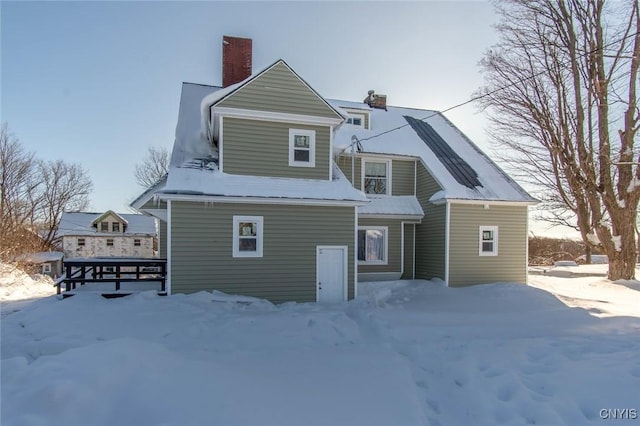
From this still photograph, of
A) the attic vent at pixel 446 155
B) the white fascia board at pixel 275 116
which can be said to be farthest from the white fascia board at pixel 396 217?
the white fascia board at pixel 275 116

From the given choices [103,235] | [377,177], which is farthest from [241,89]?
[103,235]

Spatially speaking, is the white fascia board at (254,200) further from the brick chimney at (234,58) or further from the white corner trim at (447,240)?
the brick chimney at (234,58)

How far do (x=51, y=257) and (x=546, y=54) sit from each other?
48988mm

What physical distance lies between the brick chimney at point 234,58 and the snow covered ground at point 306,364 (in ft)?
30.5

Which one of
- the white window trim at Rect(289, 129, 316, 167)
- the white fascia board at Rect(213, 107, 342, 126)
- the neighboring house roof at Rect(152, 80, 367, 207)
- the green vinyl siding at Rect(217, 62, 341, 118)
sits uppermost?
the green vinyl siding at Rect(217, 62, 341, 118)

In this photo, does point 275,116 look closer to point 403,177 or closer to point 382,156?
point 382,156

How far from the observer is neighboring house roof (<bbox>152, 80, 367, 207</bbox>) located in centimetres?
1062

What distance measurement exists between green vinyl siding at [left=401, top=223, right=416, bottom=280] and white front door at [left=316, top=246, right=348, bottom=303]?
5009mm

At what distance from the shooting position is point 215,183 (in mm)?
11016

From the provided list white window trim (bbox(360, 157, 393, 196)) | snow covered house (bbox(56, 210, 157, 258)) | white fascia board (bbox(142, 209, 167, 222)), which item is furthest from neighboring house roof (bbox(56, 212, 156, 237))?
white window trim (bbox(360, 157, 393, 196))

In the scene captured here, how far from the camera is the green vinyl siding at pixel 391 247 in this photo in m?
15.5

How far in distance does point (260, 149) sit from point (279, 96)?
1.89m

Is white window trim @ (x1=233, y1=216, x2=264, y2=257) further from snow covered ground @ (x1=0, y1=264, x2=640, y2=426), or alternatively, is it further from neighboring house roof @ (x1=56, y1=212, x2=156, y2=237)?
neighboring house roof @ (x1=56, y1=212, x2=156, y2=237)

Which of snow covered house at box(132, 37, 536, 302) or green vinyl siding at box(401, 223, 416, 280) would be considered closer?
snow covered house at box(132, 37, 536, 302)
